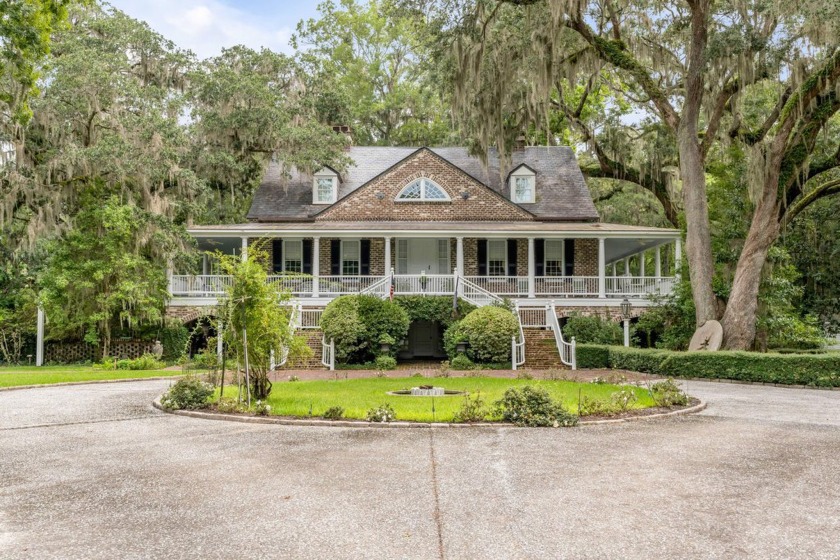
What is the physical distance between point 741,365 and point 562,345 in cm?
488

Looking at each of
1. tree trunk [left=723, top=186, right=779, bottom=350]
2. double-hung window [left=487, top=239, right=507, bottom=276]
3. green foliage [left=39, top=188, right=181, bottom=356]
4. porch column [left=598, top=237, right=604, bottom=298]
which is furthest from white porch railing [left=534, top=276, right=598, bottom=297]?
green foliage [left=39, top=188, right=181, bottom=356]

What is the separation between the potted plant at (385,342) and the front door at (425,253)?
19.9 feet

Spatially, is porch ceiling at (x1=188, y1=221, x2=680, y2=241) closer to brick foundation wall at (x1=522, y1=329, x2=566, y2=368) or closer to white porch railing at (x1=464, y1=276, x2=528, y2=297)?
white porch railing at (x1=464, y1=276, x2=528, y2=297)

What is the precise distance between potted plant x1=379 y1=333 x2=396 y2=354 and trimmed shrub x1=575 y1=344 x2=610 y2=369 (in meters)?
5.35

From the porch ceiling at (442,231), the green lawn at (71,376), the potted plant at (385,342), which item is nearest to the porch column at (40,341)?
the green lawn at (71,376)

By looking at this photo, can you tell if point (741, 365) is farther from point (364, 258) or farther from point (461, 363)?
point (364, 258)

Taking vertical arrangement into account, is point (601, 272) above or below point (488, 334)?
above

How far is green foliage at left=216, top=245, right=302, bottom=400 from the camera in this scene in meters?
10.2

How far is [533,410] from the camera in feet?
29.9

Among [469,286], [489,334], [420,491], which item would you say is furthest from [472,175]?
[420,491]

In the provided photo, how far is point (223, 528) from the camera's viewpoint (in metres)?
4.68

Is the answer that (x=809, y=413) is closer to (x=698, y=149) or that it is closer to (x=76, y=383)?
(x=698, y=149)

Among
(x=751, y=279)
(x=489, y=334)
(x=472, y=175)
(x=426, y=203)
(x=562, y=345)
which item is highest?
(x=472, y=175)

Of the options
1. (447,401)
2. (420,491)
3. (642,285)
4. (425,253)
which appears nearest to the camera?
(420,491)
